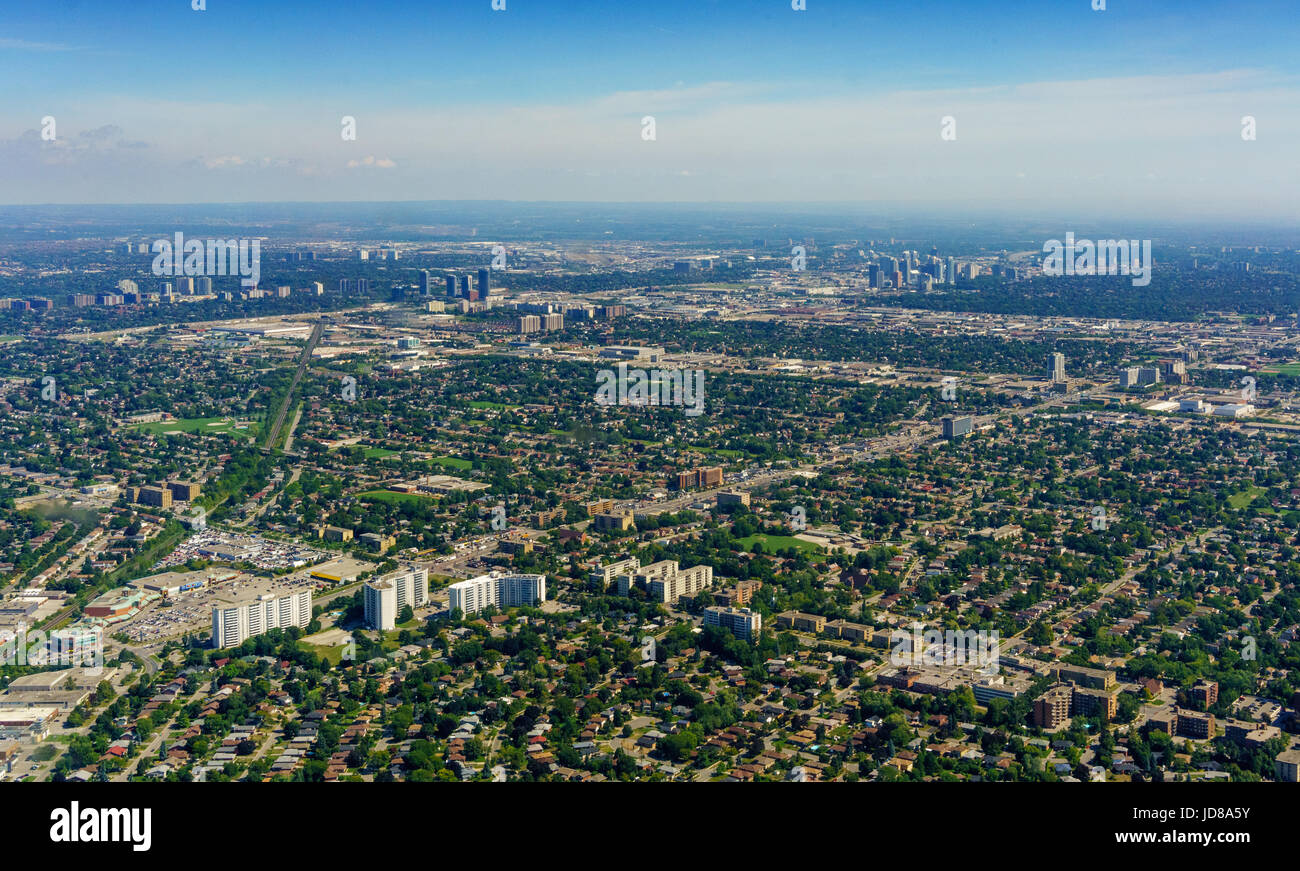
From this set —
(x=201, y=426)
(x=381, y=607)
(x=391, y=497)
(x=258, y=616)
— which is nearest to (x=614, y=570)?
(x=381, y=607)

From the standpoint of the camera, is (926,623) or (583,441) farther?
(583,441)

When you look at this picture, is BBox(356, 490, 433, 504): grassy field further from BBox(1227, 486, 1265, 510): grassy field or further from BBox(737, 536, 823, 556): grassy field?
BBox(1227, 486, 1265, 510): grassy field

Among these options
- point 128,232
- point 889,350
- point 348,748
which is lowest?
point 348,748

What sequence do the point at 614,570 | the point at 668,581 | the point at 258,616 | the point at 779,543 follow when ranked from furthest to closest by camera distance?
the point at 779,543
the point at 614,570
the point at 668,581
the point at 258,616

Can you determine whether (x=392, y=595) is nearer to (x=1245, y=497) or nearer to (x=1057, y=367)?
(x=1245, y=497)

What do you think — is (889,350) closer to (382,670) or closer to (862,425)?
(862,425)

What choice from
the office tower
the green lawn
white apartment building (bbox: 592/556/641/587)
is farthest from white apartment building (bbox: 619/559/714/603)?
the office tower

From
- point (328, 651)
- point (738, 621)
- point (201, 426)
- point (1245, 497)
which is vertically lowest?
point (328, 651)

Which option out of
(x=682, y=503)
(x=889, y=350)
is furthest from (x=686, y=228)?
(x=682, y=503)
